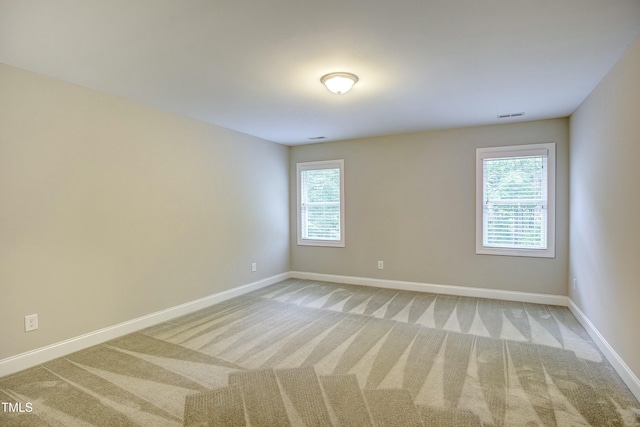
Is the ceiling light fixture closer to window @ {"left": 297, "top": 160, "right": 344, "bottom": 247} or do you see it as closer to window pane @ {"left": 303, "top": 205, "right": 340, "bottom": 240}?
window @ {"left": 297, "top": 160, "right": 344, "bottom": 247}

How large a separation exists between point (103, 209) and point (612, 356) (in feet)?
15.3

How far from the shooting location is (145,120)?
3.67 meters

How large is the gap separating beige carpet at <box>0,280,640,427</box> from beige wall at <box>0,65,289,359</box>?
0.46 metres

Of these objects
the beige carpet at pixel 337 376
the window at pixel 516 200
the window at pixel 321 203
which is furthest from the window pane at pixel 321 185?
the beige carpet at pixel 337 376

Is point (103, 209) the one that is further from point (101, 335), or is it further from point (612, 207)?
point (612, 207)

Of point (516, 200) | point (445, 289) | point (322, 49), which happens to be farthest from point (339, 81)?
point (445, 289)

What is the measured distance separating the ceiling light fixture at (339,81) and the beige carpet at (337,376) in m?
2.34

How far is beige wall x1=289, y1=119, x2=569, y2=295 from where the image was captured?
4387 mm

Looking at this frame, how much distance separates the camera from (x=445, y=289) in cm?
492

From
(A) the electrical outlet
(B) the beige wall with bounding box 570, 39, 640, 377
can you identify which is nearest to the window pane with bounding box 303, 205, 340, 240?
(B) the beige wall with bounding box 570, 39, 640, 377

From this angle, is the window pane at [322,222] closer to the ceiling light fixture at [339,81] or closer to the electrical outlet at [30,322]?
the ceiling light fixture at [339,81]

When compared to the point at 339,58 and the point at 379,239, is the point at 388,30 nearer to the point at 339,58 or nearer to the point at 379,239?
the point at 339,58

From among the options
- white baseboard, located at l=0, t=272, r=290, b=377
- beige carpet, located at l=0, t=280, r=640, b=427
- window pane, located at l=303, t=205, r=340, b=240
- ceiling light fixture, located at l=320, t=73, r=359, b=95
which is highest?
ceiling light fixture, located at l=320, t=73, r=359, b=95

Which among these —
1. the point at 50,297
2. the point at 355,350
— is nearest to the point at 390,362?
the point at 355,350
